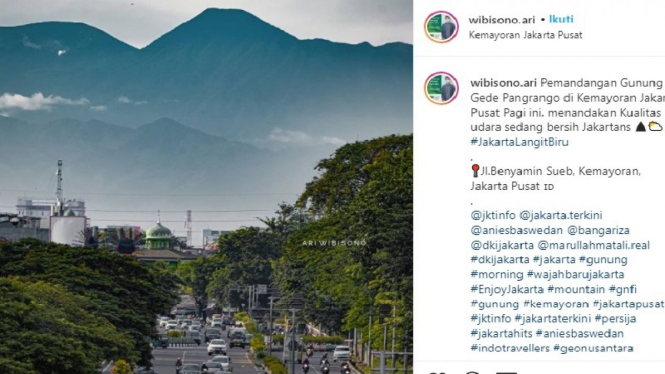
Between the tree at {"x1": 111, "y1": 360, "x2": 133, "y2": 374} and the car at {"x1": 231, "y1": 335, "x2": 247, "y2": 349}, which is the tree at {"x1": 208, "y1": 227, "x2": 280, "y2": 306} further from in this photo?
the tree at {"x1": 111, "y1": 360, "x2": 133, "y2": 374}

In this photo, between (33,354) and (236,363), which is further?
(236,363)

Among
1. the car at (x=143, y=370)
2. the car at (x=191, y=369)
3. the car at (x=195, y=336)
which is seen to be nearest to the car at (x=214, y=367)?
the car at (x=191, y=369)

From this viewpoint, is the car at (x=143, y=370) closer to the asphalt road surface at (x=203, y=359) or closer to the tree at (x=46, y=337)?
the asphalt road surface at (x=203, y=359)

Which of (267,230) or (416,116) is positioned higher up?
(267,230)

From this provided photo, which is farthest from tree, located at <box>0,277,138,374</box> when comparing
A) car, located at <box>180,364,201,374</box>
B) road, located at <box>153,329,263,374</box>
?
road, located at <box>153,329,263,374</box>

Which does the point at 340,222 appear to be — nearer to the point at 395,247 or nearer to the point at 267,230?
the point at 395,247

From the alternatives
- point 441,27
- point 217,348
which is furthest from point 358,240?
point 441,27

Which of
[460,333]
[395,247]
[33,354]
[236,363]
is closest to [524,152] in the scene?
[460,333]
